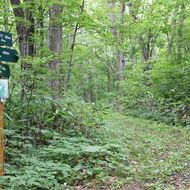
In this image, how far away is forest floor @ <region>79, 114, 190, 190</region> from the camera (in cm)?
497

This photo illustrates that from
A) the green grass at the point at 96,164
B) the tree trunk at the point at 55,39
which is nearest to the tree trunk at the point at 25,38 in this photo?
the tree trunk at the point at 55,39

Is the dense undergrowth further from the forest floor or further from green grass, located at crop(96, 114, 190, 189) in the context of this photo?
the forest floor

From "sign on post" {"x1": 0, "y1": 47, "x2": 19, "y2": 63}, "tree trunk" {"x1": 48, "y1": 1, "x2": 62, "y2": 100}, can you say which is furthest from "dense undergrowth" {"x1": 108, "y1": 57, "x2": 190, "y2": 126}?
"sign on post" {"x1": 0, "y1": 47, "x2": 19, "y2": 63}

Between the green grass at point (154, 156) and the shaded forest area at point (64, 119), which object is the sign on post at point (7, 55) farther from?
the green grass at point (154, 156)

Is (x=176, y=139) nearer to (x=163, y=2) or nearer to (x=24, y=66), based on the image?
(x=24, y=66)

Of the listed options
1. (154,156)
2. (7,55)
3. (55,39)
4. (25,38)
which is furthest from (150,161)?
(55,39)

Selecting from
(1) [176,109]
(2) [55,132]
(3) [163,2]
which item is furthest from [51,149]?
A: (3) [163,2]

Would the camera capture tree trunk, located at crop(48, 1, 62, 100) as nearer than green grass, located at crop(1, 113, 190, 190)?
No

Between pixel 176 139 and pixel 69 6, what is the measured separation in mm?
4620

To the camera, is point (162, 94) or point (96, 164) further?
point (162, 94)

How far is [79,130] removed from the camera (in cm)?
758

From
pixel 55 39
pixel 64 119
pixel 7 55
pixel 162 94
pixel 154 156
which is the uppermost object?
pixel 55 39

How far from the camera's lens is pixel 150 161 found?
242 inches

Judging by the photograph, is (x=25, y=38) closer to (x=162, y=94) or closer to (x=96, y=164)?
(x=96, y=164)
